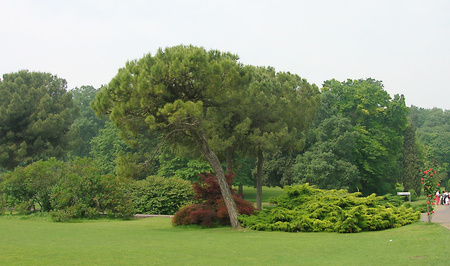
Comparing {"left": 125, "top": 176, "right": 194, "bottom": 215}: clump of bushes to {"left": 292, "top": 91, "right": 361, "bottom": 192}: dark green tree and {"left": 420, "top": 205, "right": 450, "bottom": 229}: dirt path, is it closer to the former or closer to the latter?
{"left": 292, "top": 91, "right": 361, "bottom": 192}: dark green tree

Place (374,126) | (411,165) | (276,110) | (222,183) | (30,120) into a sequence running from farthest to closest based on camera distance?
(411,165) < (374,126) < (30,120) < (276,110) < (222,183)

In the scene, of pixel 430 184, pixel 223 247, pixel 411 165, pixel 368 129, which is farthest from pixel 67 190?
pixel 411 165

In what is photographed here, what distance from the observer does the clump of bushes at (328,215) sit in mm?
→ 15695

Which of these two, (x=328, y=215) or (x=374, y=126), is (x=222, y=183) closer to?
(x=328, y=215)

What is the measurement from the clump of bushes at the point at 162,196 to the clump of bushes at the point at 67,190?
2.82m

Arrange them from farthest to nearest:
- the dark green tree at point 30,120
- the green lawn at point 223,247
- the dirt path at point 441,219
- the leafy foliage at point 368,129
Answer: the leafy foliage at point 368,129
the dark green tree at point 30,120
the dirt path at point 441,219
the green lawn at point 223,247

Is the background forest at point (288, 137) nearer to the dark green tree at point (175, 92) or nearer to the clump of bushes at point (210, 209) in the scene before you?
the clump of bushes at point (210, 209)

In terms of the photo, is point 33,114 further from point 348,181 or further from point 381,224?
point 381,224

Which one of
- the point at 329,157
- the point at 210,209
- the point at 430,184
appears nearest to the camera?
the point at 430,184

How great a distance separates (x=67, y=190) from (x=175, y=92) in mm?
8581

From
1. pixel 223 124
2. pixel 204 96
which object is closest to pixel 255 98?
pixel 223 124

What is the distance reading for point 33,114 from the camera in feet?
126

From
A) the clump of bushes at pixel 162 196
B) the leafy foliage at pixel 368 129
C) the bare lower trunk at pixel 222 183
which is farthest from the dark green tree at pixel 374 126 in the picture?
the bare lower trunk at pixel 222 183

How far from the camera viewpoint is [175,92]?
17.8 metres
